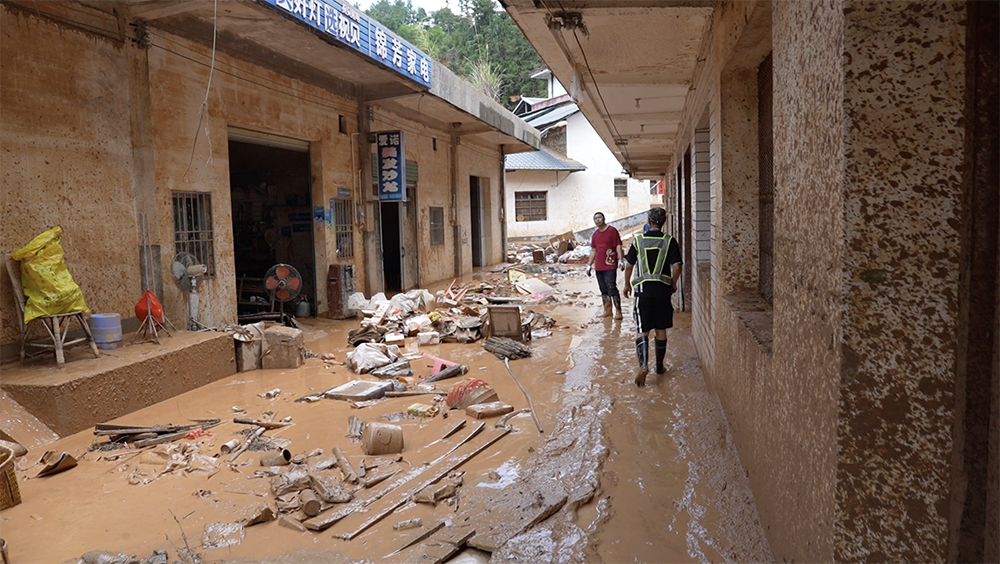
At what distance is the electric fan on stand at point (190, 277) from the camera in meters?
8.05

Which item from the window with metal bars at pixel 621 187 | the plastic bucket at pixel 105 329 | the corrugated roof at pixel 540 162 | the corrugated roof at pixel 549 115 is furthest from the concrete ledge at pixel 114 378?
the window with metal bars at pixel 621 187

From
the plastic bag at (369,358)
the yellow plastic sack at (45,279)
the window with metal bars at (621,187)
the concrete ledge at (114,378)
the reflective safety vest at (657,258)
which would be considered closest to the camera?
the concrete ledge at (114,378)

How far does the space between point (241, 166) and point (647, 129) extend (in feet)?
29.3

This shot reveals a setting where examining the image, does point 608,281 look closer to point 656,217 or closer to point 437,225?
point 656,217

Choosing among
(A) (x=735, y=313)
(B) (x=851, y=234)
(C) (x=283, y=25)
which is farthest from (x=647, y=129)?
(B) (x=851, y=234)

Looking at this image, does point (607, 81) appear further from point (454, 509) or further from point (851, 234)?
point (851, 234)

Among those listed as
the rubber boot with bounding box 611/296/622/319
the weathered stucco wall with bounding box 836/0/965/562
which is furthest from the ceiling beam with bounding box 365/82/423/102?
the weathered stucco wall with bounding box 836/0/965/562

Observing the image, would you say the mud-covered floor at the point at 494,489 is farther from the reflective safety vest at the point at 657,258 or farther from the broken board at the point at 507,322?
the broken board at the point at 507,322

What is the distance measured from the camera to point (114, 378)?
6047 mm

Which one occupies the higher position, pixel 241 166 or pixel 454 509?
pixel 241 166

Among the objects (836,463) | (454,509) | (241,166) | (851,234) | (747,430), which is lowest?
(454,509)

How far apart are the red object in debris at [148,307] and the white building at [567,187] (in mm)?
25368

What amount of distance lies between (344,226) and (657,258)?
7.47 meters

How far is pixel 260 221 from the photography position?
13.9 meters
